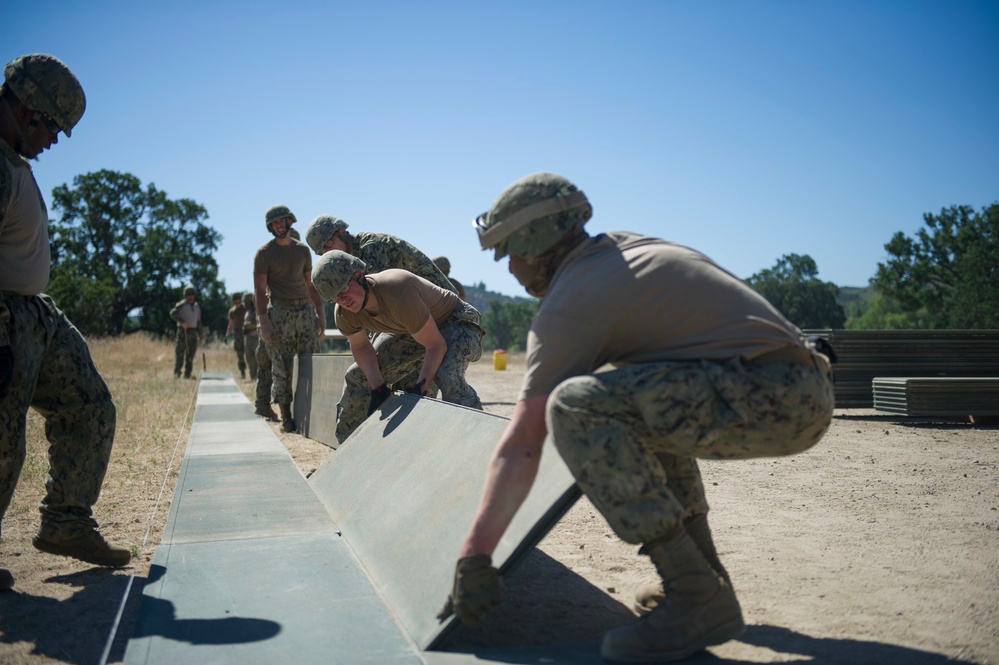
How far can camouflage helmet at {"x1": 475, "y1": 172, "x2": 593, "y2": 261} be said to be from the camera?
2725 mm

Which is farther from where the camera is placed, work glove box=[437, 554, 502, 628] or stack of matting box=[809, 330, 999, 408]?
stack of matting box=[809, 330, 999, 408]

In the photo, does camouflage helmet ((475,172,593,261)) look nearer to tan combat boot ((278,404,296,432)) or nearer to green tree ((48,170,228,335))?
tan combat boot ((278,404,296,432))

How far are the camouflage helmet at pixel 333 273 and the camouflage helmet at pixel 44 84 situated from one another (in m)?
1.83

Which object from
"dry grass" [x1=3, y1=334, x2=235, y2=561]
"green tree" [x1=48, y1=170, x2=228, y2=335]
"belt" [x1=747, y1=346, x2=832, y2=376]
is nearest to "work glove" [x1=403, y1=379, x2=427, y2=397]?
"dry grass" [x1=3, y1=334, x2=235, y2=561]

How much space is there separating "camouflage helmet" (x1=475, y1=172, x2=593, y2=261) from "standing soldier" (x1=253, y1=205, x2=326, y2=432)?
6127 millimetres

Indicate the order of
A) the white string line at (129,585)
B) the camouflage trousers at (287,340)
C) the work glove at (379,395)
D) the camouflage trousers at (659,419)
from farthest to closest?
1. the camouflage trousers at (287,340)
2. the work glove at (379,395)
3. the white string line at (129,585)
4. the camouflage trousers at (659,419)

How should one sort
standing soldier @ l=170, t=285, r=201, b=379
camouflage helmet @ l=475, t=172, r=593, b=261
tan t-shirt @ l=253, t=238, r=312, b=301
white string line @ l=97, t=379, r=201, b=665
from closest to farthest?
1. white string line @ l=97, t=379, r=201, b=665
2. camouflage helmet @ l=475, t=172, r=593, b=261
3. tan t-shirt @ l=253, t=238, r=312, b=301
4. standing soldier @ l=170, t=285, r=201, b=379

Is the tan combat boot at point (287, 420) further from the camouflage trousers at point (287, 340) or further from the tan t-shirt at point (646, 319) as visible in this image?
the tan t-shirt at point (646, 319)

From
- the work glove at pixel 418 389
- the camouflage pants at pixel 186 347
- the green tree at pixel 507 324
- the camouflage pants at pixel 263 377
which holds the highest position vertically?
the work glove at pixel 418 389

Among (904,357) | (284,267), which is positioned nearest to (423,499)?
(284,267)

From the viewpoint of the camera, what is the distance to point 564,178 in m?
2.80

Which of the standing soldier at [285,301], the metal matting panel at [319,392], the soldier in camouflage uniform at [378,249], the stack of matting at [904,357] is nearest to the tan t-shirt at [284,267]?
the standing soldier at [285,301]

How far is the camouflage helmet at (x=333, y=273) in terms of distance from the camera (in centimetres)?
502

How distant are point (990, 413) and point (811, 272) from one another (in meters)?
121
